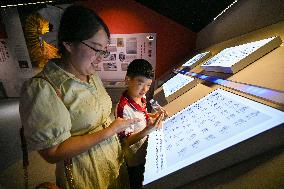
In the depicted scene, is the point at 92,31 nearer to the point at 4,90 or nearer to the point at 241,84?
the point at 241,84

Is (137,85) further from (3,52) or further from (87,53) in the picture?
(3,52)

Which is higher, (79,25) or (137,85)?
(79,25)

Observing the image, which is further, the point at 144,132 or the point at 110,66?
the point at 110,66

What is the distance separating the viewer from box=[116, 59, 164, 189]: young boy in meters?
1.43

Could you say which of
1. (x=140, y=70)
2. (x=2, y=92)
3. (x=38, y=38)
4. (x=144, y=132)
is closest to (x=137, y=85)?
(x=140, y=70)

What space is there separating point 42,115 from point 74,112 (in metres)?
0.14

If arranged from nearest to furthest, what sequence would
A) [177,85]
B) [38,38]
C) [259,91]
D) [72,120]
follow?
1. [259,91]
2. [72,120]
3. [177,85]
4. [38,38]

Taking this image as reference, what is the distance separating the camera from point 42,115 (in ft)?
2.73

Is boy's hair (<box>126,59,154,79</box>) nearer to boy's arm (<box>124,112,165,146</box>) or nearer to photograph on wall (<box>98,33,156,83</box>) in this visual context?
boy's arm (<box>124,112,165,146</box>)

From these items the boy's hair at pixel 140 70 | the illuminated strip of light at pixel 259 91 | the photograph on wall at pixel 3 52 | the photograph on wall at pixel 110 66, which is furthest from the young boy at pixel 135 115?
the photograph on wall at pixel 3 52

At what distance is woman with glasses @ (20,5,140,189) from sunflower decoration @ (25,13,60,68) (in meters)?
4.47

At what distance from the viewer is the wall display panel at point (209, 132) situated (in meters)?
0.61

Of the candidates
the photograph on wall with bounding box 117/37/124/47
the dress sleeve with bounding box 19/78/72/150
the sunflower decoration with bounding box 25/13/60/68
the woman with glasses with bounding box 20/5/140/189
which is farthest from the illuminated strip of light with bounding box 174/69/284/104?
the sunflower decoration with bounding box 25/13/60/68

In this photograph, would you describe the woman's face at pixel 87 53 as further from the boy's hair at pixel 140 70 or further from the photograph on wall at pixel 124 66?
the photograph on wall at pixel 124 66
